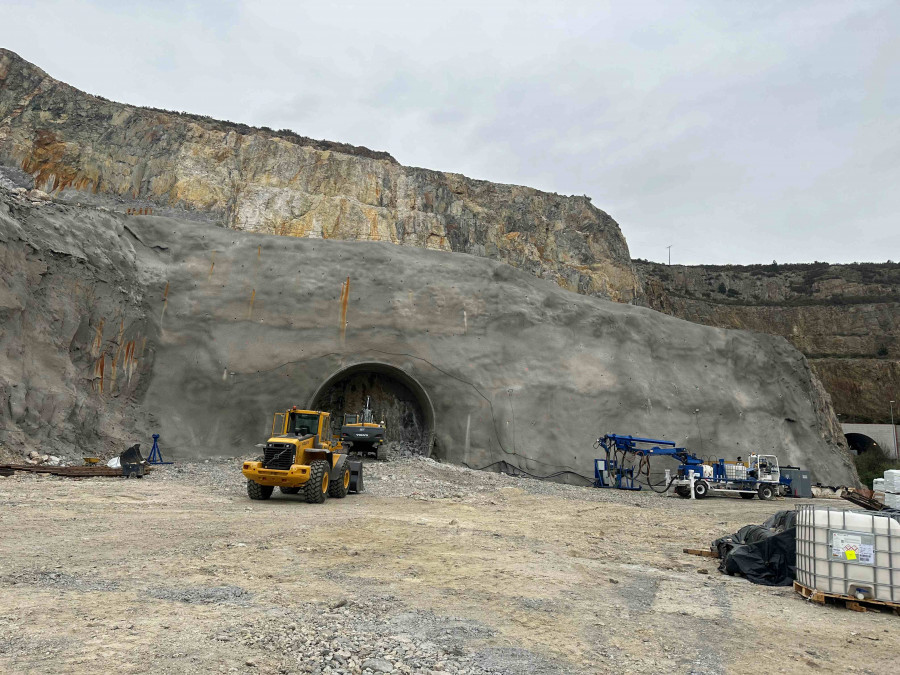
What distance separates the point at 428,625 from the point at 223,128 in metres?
35.0

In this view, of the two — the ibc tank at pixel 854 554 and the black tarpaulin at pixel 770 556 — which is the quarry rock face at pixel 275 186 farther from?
the ibc tank at pixel 854 554

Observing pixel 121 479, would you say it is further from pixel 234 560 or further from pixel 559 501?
pixel 559 501

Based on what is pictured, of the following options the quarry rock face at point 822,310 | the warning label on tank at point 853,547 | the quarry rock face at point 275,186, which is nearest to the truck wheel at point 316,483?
the warning label on tank at point 853,547

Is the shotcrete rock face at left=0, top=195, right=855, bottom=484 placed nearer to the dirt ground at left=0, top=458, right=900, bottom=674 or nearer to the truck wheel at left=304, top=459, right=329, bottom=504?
the dirt ground at left=0, top=458, right=900, bottom=674

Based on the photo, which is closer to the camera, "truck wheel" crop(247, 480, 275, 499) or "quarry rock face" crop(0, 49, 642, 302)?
"truck wheel" crop(247, 480, 275, 499)

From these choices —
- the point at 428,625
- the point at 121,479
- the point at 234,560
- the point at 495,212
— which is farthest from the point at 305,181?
the point at 428,625

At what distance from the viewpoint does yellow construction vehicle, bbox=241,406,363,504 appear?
10672 mm

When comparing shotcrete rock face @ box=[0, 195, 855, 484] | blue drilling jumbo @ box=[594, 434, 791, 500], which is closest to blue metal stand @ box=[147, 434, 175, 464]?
shotcrete rock face @ box=[0, 195, 855, 484]

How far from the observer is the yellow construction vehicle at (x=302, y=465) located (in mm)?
10672

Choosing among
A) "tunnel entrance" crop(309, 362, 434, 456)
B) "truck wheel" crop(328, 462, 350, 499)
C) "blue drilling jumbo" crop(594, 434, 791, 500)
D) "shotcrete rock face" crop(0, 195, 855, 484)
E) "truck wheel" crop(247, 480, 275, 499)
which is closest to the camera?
"truck wheel" crop(247, 480, 275, 499)

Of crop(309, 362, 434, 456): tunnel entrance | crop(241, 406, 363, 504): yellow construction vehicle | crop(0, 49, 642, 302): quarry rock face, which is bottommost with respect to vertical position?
crop(241, 406, 363, 504): yellow construction vehicle

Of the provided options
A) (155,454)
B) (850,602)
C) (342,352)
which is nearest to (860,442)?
(342,352)

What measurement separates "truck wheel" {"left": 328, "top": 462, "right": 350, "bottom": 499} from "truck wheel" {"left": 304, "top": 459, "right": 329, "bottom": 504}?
48 centimetres

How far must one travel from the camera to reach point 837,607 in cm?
581
